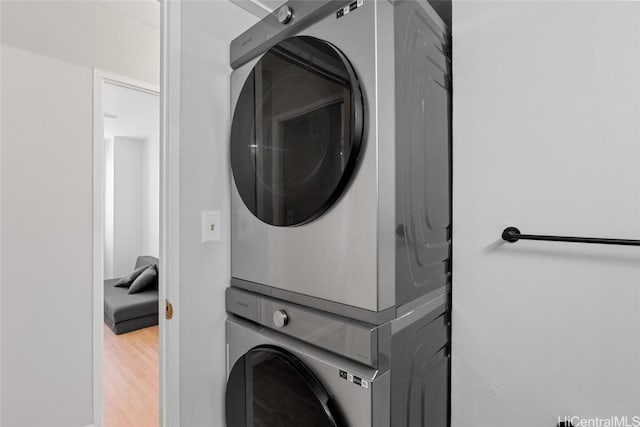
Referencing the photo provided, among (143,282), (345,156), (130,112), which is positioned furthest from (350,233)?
(130,112)

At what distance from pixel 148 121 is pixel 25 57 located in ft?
9.88

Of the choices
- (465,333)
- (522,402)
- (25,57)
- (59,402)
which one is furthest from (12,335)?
(522,402)

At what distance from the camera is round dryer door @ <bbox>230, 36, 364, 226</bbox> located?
0.87m

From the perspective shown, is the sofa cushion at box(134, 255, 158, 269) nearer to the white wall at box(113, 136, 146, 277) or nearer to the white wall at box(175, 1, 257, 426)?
the white wall at box(113, 136, 146, 277)

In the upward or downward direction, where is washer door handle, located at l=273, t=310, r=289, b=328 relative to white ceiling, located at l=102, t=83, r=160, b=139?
downward

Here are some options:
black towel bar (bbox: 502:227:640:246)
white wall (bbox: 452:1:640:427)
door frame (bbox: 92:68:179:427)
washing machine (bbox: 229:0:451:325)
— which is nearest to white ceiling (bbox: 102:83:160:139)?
door frame (bbox: 92:68:179:427)

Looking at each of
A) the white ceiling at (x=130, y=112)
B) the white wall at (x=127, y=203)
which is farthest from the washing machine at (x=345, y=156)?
the white wall at (x=127, y=203)

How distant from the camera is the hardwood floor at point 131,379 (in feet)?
7.32

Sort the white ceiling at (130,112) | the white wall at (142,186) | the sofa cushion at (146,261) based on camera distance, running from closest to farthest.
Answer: the white ceiling at (130,112)
the sofa cushion at (146,261)
the white wall at (142,186)

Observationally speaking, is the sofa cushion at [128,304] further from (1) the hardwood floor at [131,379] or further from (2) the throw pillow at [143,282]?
(1) the hardwood floor at [131,379]

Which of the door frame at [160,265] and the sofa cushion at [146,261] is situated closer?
the door frame at [160,265]

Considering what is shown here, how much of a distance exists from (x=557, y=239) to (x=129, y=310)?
409 centimetres

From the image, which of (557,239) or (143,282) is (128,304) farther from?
(557,239)

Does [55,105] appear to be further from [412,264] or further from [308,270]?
[412,264]
